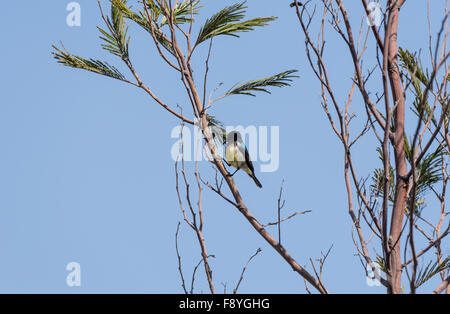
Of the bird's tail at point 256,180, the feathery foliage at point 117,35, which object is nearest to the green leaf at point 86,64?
the feathery foliage at point 117,35

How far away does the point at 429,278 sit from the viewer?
2873mm

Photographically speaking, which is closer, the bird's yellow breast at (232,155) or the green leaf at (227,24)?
the green leaf at (227,24)

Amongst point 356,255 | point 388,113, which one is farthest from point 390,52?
point 356,255

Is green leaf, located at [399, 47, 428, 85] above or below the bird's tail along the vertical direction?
above

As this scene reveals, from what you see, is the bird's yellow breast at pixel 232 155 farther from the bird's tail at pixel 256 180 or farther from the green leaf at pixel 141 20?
the green leaf at pixel 141 20

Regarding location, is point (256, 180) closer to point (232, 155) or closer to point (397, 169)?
point (232, 155)

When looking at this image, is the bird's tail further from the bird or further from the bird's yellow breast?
the bird's yellow breast

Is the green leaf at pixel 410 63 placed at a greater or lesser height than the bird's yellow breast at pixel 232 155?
greater

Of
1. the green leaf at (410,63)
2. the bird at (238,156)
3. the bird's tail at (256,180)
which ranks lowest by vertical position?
the bird's tail at (256,180)

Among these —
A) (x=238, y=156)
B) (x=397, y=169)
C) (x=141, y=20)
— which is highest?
(x=141, y=20)

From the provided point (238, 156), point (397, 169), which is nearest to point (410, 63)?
point (397, 169)

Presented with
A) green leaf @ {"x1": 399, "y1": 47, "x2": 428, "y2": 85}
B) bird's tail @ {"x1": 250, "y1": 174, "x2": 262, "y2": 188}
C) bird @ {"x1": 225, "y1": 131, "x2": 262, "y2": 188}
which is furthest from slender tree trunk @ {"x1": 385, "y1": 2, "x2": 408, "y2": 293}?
bird's tail @ {"x1": 250, "y1": 174, "x2": 262, "y2": 188}

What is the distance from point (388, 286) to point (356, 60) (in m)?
0.95

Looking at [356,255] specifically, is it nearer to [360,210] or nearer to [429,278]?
[360,210]
